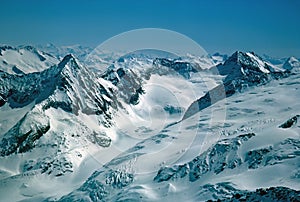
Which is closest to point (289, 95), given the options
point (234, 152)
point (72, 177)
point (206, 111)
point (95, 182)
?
point (206, 111)

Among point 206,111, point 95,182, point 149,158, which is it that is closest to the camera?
point 95,182

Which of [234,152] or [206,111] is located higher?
[206,111]

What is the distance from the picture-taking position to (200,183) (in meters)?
99.3

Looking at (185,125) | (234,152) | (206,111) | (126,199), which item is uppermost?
(206,111)

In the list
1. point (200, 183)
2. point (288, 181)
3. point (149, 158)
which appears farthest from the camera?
point (149, 158)

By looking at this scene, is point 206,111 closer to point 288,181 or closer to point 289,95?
point 289,95

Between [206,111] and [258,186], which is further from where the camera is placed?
[206,111]

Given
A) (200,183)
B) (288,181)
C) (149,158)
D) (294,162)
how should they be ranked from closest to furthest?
(288,181) < (294,162) < (200,183) < (149,158)

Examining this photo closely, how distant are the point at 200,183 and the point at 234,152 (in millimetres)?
14715

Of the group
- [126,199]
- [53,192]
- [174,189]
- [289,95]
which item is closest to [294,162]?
[174,189]

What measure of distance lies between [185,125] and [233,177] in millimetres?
78815

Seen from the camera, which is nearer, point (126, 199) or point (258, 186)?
point (258, 186)

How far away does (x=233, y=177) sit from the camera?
305ft

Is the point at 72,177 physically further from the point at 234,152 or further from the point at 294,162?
the point at 294,162
